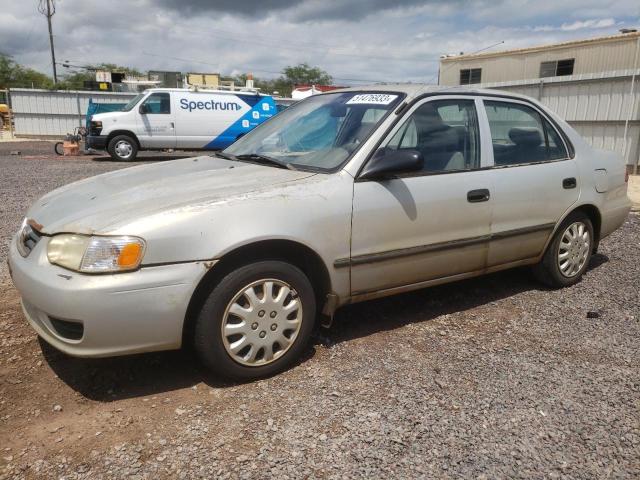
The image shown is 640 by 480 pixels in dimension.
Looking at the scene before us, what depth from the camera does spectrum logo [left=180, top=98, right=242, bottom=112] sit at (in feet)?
50.7

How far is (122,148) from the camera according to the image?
49.7 feet

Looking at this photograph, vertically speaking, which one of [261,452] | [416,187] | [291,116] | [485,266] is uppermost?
[291,116]

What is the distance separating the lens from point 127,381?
291cm

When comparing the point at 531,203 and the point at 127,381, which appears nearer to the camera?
the point at 127,381

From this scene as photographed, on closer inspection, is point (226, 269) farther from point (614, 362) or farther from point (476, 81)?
point (476, 81)

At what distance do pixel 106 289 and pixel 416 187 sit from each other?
1917mm

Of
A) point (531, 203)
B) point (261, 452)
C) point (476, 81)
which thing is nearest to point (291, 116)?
point (531, 203)

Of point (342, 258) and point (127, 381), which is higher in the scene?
point (342, 258)

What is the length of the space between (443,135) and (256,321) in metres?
1.84

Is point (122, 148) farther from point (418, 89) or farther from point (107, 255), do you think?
point (107, 255)


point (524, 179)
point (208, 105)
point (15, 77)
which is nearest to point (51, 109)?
point (208, 105)

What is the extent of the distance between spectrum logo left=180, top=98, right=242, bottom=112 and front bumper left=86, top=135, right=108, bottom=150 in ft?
7.85

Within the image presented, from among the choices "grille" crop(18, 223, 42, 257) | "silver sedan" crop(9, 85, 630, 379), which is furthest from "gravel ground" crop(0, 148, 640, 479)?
"grille" crop(18, 223, 42, 257)

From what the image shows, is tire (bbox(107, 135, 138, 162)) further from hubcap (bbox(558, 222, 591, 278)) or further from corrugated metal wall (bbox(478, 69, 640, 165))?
hubcap (bbox(558, 222, 591, 278))
